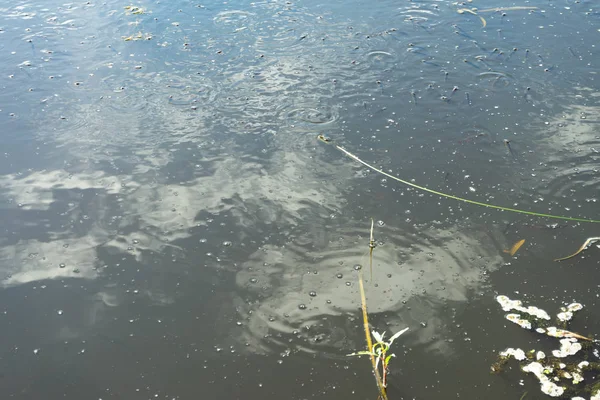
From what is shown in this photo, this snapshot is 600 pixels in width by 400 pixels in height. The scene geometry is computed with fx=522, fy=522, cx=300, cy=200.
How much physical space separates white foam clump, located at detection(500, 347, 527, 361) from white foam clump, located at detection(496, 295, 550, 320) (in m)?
0.35

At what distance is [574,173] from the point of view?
499 cm

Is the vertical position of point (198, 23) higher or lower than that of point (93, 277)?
higher

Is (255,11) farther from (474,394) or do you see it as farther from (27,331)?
(474,394)

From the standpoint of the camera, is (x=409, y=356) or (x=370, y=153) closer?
(x=409, y=356)

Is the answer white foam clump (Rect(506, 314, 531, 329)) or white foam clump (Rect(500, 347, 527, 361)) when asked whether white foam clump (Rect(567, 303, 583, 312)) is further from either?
white foam clump (Rect(500, 347, 527, 361))

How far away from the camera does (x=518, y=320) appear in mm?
3756

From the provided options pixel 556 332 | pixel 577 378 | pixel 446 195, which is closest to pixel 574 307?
pixel 556 332

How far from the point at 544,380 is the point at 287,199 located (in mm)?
2580

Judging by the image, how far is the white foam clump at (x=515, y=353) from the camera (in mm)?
3528

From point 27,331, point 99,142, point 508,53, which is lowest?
point 27,331

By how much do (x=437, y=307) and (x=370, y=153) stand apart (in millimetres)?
1966

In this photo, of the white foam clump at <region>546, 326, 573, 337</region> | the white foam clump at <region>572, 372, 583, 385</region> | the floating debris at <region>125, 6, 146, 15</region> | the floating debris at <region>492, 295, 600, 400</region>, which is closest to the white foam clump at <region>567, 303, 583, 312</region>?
the floating debris at <region>492, 295, 600, 400</region>

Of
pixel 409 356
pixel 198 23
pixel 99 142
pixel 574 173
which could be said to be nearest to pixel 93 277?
pixel 99 142

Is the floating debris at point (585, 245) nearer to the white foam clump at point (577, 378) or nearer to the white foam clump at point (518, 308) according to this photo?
the white foam clump at point (518, 308)
